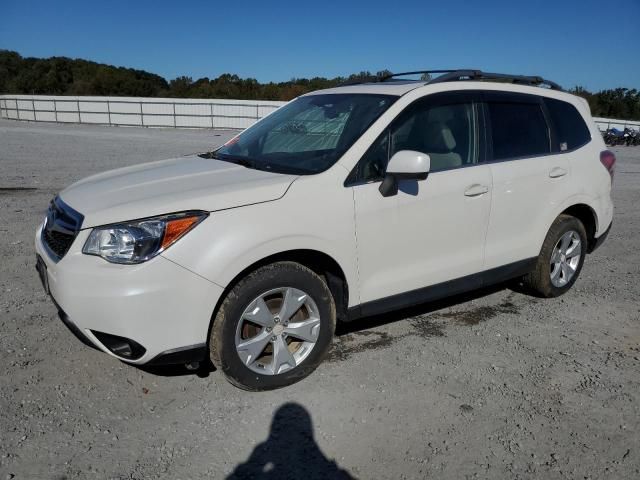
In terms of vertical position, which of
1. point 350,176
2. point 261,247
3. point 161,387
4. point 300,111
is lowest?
point 161,387

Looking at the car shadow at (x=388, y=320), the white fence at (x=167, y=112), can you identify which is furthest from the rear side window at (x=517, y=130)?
A: the white fence at (x=167, y=112)

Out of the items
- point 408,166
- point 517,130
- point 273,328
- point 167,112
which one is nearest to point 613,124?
point 167,112

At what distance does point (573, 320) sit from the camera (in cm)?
445

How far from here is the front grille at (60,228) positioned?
9.53 ft

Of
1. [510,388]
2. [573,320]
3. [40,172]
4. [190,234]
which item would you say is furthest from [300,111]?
[40,172]

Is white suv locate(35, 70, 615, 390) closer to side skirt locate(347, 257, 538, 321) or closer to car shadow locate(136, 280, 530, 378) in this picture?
side skirt locate(347, 257, 538, 321)

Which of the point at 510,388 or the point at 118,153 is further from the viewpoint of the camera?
the point at 118,153

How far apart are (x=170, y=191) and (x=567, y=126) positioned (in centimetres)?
Result: 360

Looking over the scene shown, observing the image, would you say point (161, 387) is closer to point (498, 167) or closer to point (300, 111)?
point (300, 111)

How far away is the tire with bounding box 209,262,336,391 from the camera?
2.94 metres

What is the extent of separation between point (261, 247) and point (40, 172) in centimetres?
1054

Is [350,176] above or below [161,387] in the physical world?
above

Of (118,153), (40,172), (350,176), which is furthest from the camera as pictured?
(118,153)

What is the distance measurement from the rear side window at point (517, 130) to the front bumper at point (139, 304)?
2591mm
